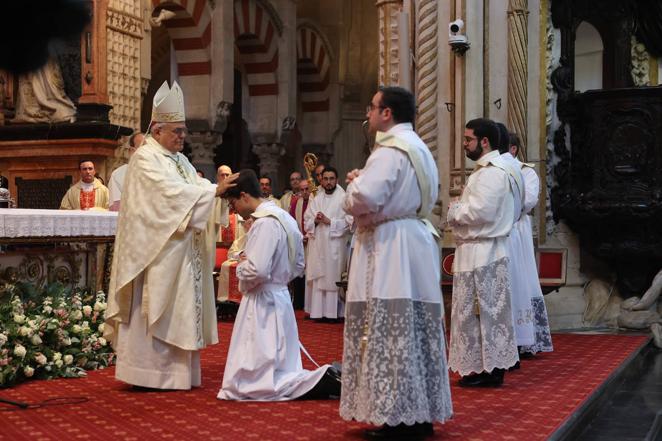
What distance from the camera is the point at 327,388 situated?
5684 millimetres

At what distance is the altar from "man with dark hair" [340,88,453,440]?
2910 mm

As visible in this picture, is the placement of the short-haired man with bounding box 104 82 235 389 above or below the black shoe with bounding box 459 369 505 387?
above

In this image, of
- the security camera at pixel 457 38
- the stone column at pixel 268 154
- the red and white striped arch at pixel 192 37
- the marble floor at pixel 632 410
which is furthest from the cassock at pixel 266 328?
the stone column at pixel 268 154

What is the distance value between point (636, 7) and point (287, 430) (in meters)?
7.99

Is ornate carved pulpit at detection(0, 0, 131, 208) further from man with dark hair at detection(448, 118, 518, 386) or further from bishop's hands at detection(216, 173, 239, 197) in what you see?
man with dark hair at detection(448, 118, 518, 386)

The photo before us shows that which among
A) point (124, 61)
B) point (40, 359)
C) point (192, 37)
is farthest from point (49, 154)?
point (40, 359)

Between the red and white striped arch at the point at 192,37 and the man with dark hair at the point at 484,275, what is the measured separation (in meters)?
10.1

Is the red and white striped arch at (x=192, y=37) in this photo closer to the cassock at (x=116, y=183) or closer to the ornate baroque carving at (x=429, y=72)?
the cassock at (x=116, y=183)

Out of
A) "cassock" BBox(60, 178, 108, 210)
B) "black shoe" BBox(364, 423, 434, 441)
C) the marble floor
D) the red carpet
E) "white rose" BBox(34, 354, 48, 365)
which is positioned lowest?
the marble floor

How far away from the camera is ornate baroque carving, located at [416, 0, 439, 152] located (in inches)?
402

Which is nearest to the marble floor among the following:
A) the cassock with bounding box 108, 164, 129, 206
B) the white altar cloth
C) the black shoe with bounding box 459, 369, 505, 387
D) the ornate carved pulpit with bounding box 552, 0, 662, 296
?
the black shoe with bounding box 459, 369, 505, 387

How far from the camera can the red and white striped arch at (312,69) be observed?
20.1 meters

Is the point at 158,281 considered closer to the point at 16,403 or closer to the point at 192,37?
the point at 16,403

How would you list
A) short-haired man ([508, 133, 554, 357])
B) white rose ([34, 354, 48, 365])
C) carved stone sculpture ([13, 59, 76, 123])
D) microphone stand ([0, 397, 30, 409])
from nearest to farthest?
microphone stand ([0, 397, 30, 409]), white rose ([34, 354, 48, 365]), short-haired man ([508, 133, 554, 357]), carved stone sculpture ([13, 59, 76, 123])
